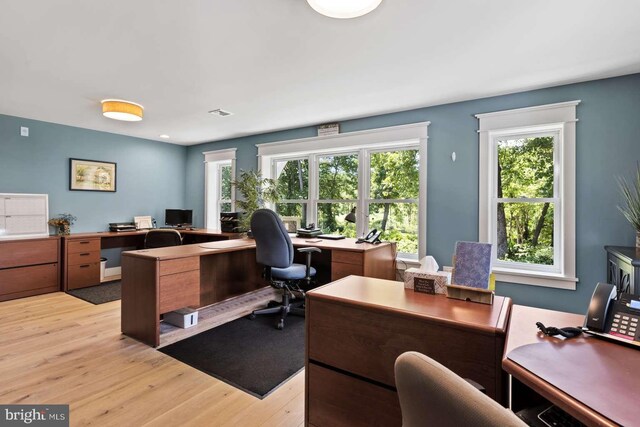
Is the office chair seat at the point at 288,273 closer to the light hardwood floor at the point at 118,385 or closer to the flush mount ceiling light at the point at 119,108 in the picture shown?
the light hardwood floor at the point at 118,385

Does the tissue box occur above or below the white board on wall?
below

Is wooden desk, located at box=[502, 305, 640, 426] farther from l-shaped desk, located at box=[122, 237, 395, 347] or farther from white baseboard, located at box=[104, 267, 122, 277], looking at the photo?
white baseboard, located at box=[104, 267, 122, 277]

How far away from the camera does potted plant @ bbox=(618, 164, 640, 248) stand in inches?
95.3

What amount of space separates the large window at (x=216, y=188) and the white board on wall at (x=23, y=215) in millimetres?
2408

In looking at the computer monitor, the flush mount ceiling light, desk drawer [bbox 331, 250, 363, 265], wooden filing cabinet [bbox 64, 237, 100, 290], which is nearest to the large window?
the computer monitor

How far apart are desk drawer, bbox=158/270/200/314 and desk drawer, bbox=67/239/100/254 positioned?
A: 2727 mm

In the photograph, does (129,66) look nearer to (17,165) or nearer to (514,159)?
(17,165)

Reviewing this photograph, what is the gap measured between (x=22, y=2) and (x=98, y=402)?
98.3 inches

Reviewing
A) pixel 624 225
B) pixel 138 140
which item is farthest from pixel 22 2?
pixel 624 225

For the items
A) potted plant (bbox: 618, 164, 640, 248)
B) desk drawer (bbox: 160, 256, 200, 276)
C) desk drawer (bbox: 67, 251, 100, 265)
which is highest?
potted plant (bbox: 618, 164, 640, 248)

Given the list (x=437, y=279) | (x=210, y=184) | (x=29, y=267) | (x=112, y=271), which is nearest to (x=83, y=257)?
(x=29, y=267)

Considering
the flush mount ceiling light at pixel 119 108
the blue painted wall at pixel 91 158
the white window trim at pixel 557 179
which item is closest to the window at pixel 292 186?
the flush mount ceiling light at pixel 119 108

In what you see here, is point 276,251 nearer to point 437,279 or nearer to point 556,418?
point 437,279

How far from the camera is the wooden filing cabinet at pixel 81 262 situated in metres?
4.32
